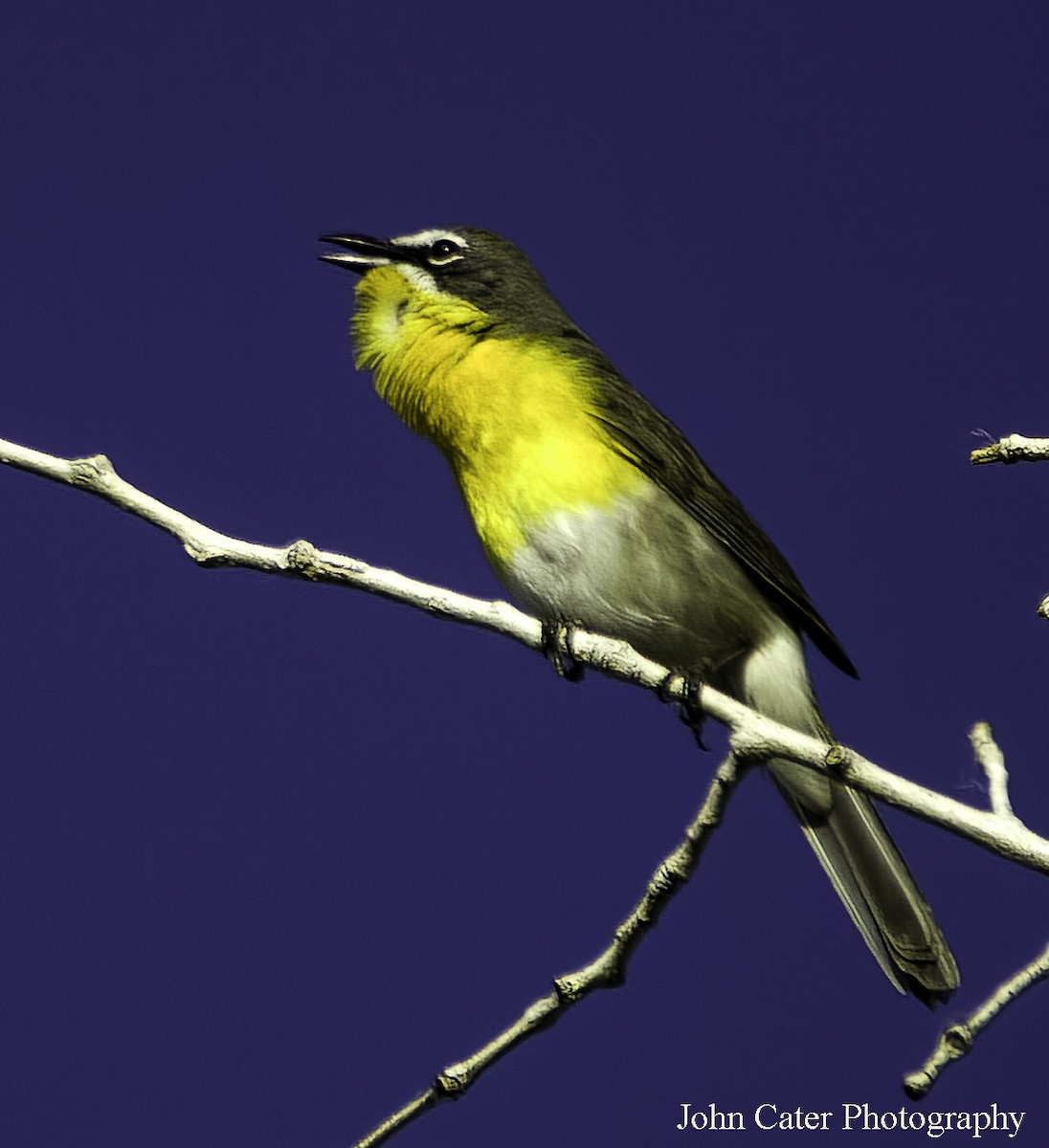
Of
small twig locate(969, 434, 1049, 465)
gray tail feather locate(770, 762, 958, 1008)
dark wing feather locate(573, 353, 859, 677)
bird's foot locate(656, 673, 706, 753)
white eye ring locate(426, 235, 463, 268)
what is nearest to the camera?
small twig locate(969, 434, 1049, 465)

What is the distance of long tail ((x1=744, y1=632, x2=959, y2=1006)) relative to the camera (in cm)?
412

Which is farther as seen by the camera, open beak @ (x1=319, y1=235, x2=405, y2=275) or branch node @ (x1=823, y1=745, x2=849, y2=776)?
open beak @ (x1=319, y1=235, x2=405, y2=275)

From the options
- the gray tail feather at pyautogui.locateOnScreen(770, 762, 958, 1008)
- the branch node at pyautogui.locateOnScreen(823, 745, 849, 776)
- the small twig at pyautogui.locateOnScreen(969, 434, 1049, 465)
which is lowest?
the branch node at pyautogui.locateOnScreen(823, 745, 849, 776)

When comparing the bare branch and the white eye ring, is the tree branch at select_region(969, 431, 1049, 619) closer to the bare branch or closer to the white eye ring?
the bare branch

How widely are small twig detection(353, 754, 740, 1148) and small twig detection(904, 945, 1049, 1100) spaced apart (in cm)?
58

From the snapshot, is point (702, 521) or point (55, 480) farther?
point (702, 521)

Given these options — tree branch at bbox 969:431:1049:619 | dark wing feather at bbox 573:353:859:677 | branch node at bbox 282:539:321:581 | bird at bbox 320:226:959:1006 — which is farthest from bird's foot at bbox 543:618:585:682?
tree branch at bbox 969:431:1049:619

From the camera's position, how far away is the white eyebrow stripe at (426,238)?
4.88m

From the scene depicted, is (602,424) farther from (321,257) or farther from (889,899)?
(889,899)

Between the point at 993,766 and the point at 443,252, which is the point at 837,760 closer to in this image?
the point at 993,766

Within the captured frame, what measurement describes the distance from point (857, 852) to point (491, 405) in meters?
1.69

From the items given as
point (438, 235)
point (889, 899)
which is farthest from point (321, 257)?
point (889, 899)

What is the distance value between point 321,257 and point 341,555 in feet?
5.97

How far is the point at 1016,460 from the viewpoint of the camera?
2.83 metres
